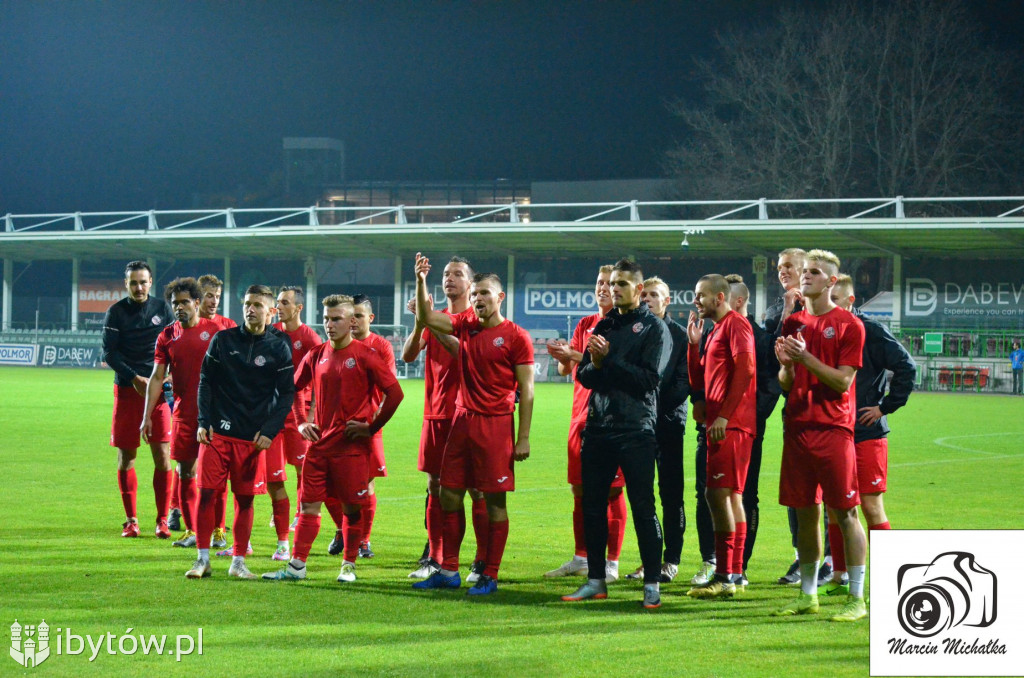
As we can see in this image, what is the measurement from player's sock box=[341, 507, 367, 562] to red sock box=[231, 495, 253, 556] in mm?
631

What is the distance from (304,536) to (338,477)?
44 centimetres

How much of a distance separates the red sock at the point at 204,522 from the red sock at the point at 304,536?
573 mm

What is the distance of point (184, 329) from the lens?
8.67 m

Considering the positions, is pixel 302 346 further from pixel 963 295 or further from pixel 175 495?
pixel 963 295

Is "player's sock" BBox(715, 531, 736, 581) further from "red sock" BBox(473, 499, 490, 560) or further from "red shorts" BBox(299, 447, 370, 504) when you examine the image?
"red shorts" BBox(299, 447, 370, 504)

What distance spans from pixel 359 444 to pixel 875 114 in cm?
4248

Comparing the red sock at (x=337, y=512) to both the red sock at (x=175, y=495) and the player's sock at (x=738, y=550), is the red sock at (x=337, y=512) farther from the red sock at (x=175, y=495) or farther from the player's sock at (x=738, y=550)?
the player's sock at (x=738, y=550)

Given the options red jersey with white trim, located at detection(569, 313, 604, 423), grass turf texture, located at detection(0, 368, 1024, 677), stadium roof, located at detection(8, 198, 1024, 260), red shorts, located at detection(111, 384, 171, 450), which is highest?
stadium roof, located at detection(8, 198, 1024, 260)

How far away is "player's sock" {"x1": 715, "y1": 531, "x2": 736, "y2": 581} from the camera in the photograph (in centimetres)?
689

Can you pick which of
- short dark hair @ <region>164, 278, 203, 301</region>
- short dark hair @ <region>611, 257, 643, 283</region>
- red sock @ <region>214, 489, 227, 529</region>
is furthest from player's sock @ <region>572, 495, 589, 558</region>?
short dark hair @ <region>164, 278, 203, 301</region>

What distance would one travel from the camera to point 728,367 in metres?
7.05

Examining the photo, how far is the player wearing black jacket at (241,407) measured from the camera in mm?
7414

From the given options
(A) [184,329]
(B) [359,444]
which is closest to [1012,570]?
(B) [359,444]

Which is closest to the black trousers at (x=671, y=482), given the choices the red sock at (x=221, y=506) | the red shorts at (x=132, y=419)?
the red sock at (x=221, y=506)
